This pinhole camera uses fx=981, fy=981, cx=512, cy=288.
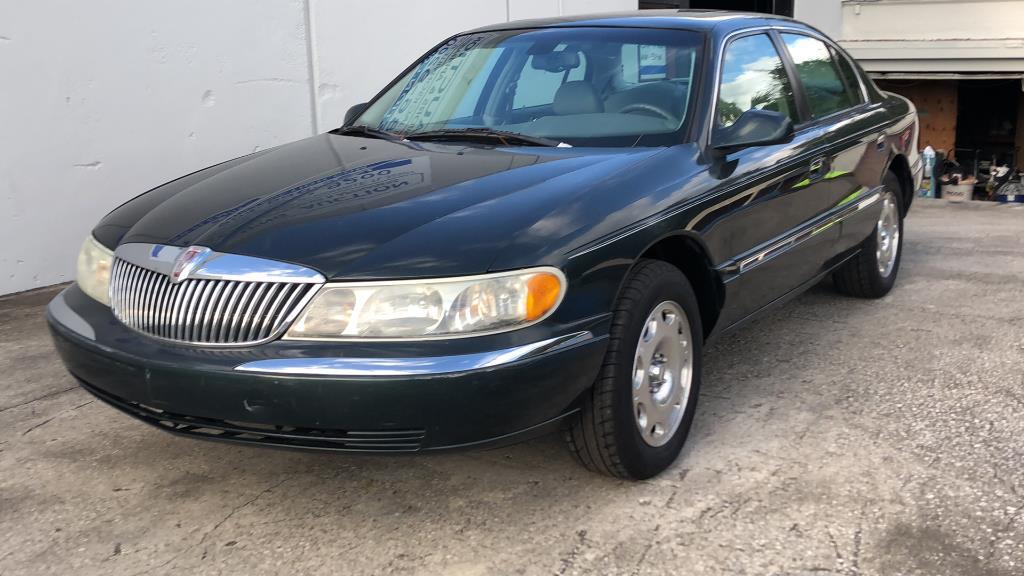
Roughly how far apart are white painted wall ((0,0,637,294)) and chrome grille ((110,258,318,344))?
3220 millimetres

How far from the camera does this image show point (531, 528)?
2969 mm

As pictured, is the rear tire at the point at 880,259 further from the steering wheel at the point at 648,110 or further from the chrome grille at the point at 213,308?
the chrome grille at the point at 213,308

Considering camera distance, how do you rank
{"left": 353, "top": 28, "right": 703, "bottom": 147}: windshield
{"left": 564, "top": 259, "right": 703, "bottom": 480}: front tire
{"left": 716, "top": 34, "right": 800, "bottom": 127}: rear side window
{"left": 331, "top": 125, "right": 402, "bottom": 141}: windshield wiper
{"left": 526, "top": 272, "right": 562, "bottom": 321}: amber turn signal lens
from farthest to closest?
{"left": 331, "top": 125, "right": 402, "bottom": 141}: windshield wiper, {"left": 716, "top": 34, "right": 800, "bottom": 127}: rear side window, {"left": 353, "top": 28, "right": 703, "bottom": 147}: windshield, {"left": 564, "top": 259, "right": 703, "bottom": 480}: front tire, {"left": 526, "top": 272, "right": 562, "bottom": 321}: amber turn signal lens

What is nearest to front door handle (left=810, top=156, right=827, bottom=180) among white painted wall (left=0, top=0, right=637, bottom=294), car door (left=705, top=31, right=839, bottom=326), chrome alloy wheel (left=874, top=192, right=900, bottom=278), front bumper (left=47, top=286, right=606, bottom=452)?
car door (left=705, top=31, right=839, bottom=326)

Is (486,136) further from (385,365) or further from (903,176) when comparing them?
(903,176)

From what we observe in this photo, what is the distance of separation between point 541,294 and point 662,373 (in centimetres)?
76

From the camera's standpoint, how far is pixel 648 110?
12.2 ft

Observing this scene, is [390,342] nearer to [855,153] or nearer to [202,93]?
[855,153]

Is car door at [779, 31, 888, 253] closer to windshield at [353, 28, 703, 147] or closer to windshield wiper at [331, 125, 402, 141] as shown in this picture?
windshield at [353, 28, 703, 147]

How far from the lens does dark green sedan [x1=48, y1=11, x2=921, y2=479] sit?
2645mm

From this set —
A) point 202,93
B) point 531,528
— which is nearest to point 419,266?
point 531,528

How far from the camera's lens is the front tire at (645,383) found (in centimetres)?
294

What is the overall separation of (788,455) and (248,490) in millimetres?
1860

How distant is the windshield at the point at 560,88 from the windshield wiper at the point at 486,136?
4 cm
